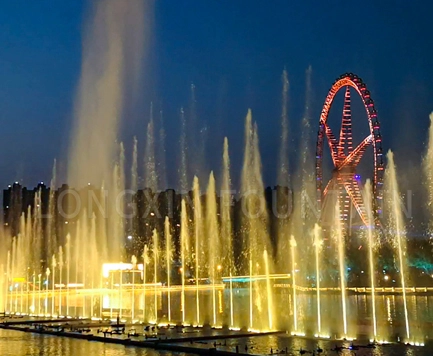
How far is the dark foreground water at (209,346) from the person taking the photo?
55.2 feet

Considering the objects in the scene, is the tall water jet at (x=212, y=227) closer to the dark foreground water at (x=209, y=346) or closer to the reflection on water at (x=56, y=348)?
the reflection on water at (x=56, y=348)

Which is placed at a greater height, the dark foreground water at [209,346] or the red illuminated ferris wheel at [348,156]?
the red illuminated ferris wheel at [348,156]

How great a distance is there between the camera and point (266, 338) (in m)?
20.1

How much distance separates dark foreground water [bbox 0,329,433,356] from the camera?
55.2ft

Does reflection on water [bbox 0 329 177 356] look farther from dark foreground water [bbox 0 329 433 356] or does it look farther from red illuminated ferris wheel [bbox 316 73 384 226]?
red illuminated ferris wheel [bbox 316 73 384 226]

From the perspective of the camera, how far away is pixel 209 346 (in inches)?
725

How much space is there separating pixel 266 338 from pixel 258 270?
70.0 meters

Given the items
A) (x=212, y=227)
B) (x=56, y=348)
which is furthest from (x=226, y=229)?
(x=56, y=348)

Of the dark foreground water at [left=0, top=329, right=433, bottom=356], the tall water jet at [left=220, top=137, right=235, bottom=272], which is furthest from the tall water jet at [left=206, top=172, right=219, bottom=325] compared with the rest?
the dark foreground water at [left=0, top=329, right=433, bottom=356]

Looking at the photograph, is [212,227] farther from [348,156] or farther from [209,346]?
[209,346]

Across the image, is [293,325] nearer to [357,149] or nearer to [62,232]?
[357,149]

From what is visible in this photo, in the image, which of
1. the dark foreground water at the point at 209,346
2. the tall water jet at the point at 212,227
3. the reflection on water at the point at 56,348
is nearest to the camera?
the dark foreground water at the point at 209,346

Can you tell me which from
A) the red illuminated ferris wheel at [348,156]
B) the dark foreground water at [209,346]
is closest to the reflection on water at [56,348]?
the dark foreground water at [209,346]

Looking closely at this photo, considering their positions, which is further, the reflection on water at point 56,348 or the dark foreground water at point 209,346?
the reflection on water at point 56,348
